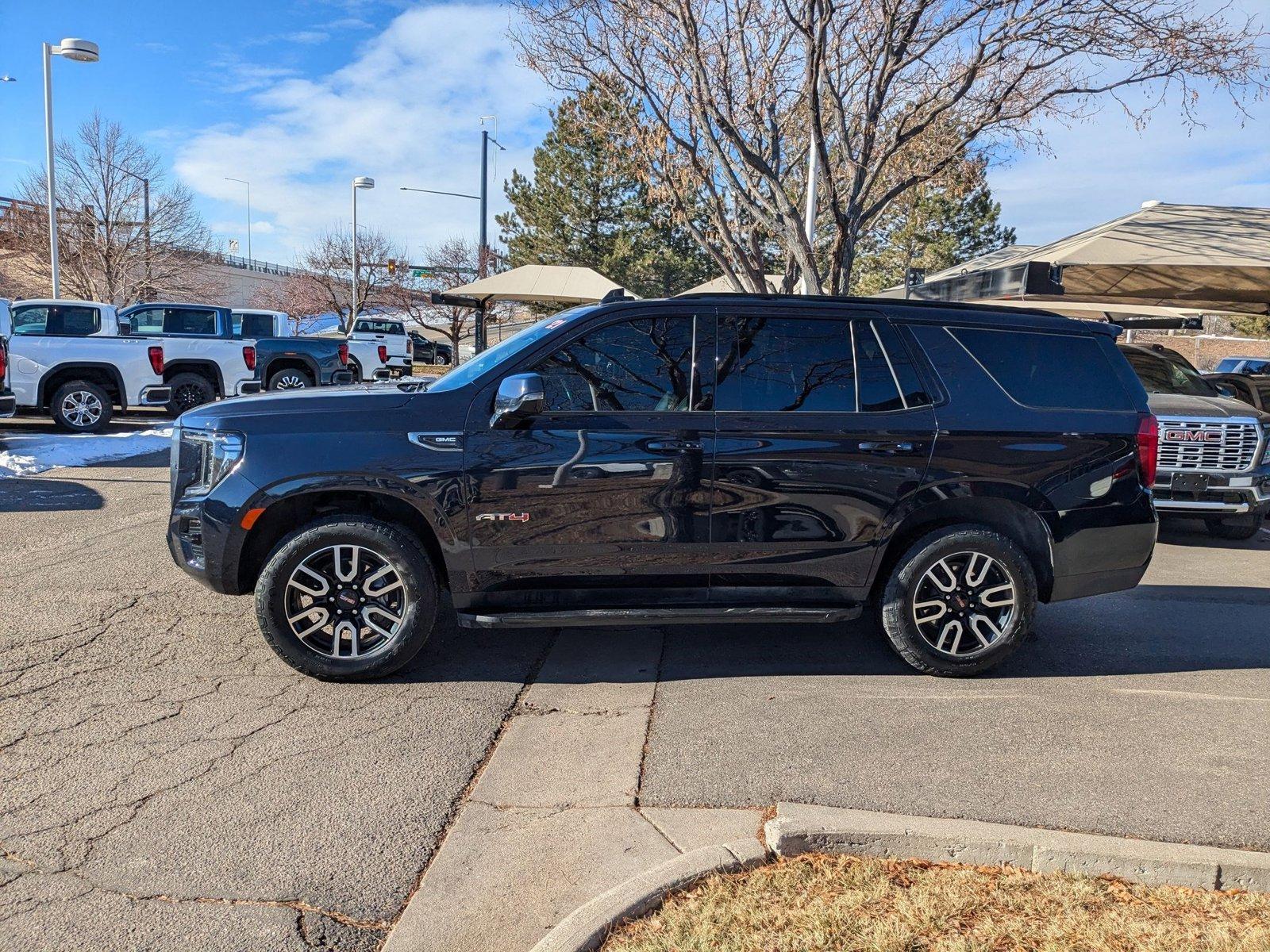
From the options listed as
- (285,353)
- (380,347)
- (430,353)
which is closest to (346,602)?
(285,353)

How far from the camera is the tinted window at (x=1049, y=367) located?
5.00 meters

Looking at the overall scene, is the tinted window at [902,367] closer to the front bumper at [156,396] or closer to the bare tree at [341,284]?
the front bumper at [156,396]

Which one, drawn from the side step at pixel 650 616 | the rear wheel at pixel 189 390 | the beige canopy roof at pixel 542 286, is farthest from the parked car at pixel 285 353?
the side step at pixel 650 616

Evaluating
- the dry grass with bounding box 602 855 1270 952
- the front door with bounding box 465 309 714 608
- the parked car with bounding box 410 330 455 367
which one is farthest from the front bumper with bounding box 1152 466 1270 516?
the parked car with bounding box 410 330 455 367

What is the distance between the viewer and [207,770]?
12.1ft

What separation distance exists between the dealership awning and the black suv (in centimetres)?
1436

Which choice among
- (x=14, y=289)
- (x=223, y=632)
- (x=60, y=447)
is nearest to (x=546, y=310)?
(x=14, y=289)

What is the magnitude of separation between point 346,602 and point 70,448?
30.4 ft

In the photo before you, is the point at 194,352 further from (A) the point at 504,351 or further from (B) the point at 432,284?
(B) the point at 432,284

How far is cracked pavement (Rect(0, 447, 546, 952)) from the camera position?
281 cm

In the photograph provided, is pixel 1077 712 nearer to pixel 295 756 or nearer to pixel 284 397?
pixel 295 756

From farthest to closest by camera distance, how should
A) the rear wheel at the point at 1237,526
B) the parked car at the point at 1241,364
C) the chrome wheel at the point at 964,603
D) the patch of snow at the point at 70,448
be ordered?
the parked car at the point at 1241,364 → the patch of snow at the point at 70,448 → the rear wheel at the point at 1237,526 → the chrome wheel at the point at 964,603

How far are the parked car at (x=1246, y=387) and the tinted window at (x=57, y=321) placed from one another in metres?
15.4

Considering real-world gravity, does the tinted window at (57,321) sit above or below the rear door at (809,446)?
above
